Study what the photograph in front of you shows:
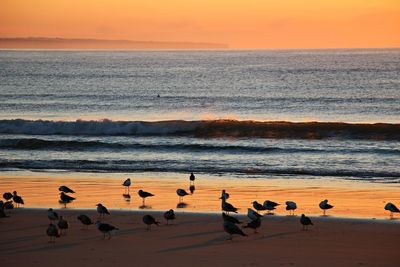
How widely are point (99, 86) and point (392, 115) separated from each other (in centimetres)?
4036

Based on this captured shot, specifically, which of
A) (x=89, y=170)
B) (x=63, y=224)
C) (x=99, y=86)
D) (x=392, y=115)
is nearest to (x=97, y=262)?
(x=63, y=224)

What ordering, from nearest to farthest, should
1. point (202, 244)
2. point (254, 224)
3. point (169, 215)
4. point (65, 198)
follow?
1. point (202, 244)
2. point (254, 224)
3. point (169, 215)
4. point (65, 198)

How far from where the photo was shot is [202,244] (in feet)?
52.6

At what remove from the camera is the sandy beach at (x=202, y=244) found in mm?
14625

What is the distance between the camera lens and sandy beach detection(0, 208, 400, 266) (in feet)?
48.0

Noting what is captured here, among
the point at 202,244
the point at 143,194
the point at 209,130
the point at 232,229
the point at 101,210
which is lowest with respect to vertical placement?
the point at 202,244

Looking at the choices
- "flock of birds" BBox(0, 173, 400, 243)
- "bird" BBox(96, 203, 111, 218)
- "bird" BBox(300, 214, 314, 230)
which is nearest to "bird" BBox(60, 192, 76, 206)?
"flock of birds" BBox(0, 173, 400, 243)

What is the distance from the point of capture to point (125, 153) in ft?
114

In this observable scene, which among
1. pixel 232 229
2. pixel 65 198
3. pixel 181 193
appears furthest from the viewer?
pixel 181 193

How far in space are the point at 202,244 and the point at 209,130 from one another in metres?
26.9

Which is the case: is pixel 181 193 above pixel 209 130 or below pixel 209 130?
below

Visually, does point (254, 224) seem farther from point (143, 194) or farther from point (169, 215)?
point (143, 194)

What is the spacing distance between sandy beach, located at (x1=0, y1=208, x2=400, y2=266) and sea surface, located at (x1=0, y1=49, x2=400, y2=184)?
8.82 m

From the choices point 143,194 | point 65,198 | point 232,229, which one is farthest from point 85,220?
point 143,194
